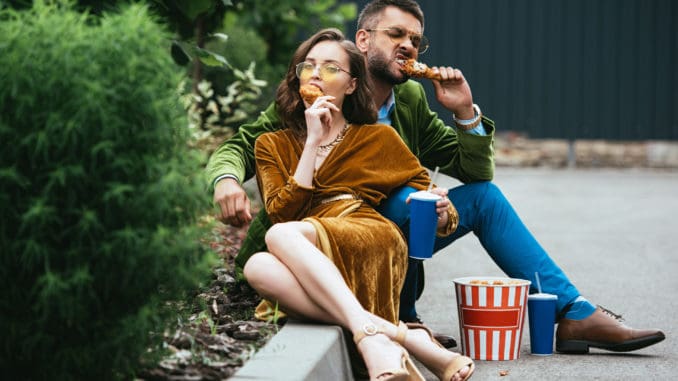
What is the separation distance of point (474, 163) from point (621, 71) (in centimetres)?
1008

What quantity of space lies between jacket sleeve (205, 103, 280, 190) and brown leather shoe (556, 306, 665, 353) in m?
1.48

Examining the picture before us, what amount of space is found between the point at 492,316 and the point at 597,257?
3.53m

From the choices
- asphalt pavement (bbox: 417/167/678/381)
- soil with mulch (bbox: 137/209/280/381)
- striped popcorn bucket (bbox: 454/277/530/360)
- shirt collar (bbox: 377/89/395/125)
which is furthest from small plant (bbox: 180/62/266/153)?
striped popcorn bucket (bbox: 454/277/530/360)

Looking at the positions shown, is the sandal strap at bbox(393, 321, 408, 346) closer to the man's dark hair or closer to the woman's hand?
the woman's hand

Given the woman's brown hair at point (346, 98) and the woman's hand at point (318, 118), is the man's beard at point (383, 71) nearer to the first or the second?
the woman's brown hair at point (346, 98)

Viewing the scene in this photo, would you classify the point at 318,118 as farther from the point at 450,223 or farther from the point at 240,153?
the point at 450,223

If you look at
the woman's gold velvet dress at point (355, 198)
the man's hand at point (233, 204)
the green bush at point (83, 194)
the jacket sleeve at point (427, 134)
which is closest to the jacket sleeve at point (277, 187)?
the woman's gold velvet dress at point (355, 198)

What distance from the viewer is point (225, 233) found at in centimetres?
709

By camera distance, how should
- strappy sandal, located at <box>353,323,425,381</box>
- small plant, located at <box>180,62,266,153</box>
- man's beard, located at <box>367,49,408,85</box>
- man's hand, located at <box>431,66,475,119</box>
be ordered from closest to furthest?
strappy sandal, located at <box>353,323,425,381</box> < man's hand, located at <box>431,66,475,119</box> < man's beard, located at <box>367,49,408,85</box> < small plant, located at <box>180,62,266,153</box>

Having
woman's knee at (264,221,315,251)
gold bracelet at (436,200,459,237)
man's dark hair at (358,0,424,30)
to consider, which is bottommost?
gold bracelet at (436,200,459,237)

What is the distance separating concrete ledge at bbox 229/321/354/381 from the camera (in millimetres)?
3215

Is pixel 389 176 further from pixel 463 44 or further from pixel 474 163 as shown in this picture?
pixel 463 44

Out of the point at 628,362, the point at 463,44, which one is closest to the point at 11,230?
the point at 628,362

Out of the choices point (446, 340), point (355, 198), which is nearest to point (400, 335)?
point (355, 198)
